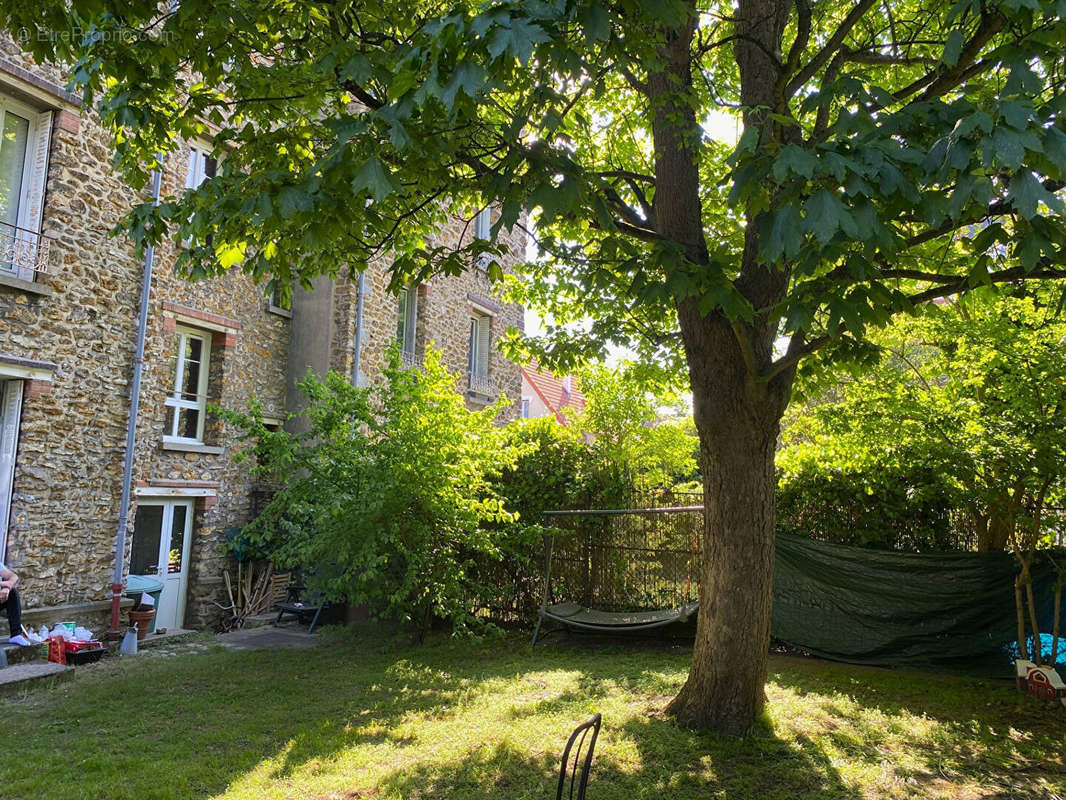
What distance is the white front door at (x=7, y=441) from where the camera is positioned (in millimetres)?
8023

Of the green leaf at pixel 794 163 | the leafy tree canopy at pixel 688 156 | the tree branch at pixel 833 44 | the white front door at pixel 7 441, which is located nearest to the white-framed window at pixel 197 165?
the white front door at pixel 7 441

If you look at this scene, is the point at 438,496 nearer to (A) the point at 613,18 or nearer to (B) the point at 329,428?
(B) the point at 329,428

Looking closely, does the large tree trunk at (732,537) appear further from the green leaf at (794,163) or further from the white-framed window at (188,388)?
the white-framed window at (188,388)

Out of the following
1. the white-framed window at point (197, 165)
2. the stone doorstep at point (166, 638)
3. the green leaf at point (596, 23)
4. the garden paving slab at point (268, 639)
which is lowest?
the stone doorstep at point (166, 638)

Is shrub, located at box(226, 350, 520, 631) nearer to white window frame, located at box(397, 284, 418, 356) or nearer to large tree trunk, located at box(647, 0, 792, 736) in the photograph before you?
large tree trunk, located at box(647, 0, 792, 736)

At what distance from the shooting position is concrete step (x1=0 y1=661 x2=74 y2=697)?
6.36 meters

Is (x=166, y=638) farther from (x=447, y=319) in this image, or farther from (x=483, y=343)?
(x=483, y=343)

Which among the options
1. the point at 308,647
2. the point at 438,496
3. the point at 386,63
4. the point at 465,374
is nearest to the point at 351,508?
the point at 438,496

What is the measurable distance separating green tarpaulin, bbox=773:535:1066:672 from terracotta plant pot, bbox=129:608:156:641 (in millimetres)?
7667

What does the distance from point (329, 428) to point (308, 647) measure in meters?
2.78

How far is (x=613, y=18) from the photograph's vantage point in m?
3.53

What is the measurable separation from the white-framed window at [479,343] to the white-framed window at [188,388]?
6.86m

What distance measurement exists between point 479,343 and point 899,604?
11546 millimetres

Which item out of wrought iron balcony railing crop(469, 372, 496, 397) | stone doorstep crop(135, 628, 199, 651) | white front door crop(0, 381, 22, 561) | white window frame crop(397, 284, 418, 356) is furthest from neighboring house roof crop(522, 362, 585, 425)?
white front door crop(0, 381, 22, 561)
